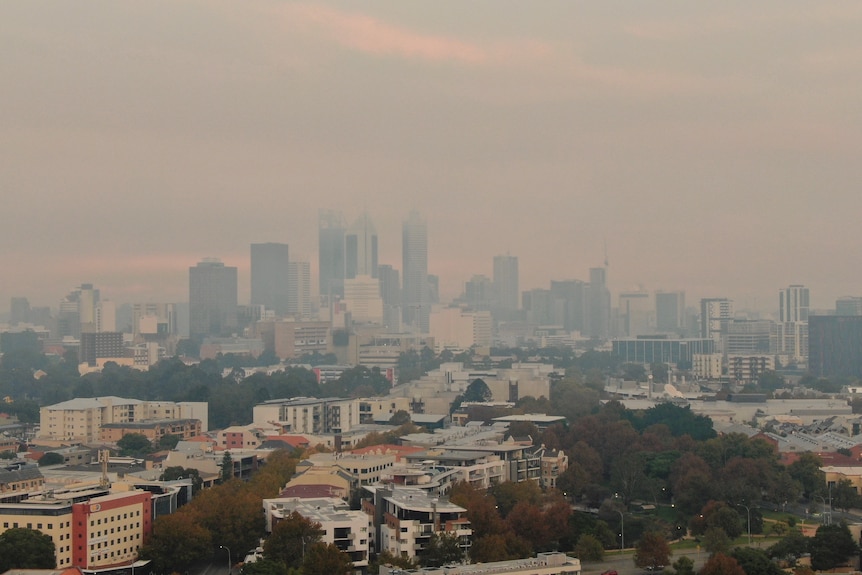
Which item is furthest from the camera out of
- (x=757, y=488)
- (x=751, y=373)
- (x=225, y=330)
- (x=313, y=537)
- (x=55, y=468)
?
(x=225, y=330)

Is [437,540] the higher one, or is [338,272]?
[338,272]

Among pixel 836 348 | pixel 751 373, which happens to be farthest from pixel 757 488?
pixel 836 348

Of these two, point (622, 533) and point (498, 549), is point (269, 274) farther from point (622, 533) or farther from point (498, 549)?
point (498, 549)

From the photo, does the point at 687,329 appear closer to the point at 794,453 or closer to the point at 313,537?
the point at 794,453

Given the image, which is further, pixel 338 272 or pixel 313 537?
pixel 338 272

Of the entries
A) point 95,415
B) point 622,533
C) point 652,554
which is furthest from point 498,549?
point 95,415

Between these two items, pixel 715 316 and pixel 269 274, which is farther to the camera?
pixel 269 274

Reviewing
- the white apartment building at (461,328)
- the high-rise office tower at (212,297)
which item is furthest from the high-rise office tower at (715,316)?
the high-rise office tower at (212,297)
